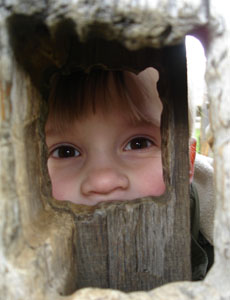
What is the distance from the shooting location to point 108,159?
1.15m

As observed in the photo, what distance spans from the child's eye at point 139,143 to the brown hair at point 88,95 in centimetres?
11

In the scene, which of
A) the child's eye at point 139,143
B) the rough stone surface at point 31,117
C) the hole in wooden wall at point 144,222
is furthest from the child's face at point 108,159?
the rough stone surface at point 31,117

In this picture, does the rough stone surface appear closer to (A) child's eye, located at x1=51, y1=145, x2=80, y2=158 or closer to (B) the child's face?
(B) the child's face

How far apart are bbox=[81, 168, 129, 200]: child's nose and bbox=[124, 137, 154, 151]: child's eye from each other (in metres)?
0.17

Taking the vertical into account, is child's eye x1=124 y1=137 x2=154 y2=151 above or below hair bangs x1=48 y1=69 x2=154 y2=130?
below

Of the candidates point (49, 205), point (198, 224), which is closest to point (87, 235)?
point (49, 205)

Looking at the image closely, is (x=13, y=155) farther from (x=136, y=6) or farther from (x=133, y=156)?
(x=133, y=156)

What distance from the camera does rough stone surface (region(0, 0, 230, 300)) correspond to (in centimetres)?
49

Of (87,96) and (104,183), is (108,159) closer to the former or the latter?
(104,183)

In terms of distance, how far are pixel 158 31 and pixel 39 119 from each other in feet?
1.12

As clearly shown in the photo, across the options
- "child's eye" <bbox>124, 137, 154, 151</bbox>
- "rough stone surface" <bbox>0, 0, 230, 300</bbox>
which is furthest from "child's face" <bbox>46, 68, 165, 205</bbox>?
"rough stone surface" <bbox>0, 0, 230, 300</bbox>

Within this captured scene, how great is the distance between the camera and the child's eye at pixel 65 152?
1267 millimetres

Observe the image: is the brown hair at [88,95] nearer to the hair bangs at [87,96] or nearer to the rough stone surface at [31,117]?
the hair bangs at [87,96]

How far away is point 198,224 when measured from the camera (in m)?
1.55
